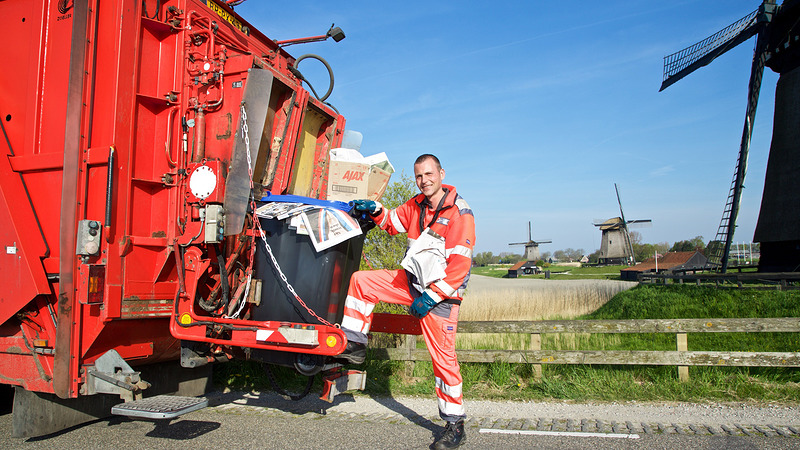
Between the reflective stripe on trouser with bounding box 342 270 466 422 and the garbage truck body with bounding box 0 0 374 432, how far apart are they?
22cm

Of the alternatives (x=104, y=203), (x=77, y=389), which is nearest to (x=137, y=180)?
(x=104, y=203)

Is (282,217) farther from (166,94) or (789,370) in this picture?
(789,370)

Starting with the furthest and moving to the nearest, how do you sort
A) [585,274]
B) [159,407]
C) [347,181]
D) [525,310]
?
1. [585,274]
2. [525,310]
3. [347,181]
4. [159,407]

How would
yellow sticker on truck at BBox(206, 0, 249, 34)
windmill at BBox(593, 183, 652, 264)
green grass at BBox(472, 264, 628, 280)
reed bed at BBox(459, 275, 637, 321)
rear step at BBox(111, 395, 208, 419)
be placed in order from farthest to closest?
windmill at BBox(593, 183, 652, 264), green grass at BBox(472, 264, 628, 280), reed bed at BBox(459, 275, 637, 321), yellow sticker on truck at BBox(206, 0, 249, 34), rear step at BBox(111, 395, 208, 419)

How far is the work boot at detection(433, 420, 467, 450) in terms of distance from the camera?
3.40 meters

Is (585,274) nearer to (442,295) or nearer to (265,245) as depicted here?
(442,295)

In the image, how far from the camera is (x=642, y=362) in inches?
201

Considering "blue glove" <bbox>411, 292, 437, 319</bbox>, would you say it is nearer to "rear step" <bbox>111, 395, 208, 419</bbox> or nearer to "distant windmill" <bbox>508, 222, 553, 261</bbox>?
"rear step" <bbox>111, 395, 208, 419</bbox>

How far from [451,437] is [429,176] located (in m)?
1.82

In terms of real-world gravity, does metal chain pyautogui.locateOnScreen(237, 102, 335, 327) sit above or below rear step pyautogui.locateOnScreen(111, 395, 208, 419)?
above

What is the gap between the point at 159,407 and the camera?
10.9 feet

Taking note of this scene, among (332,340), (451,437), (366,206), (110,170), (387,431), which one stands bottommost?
(387,431)

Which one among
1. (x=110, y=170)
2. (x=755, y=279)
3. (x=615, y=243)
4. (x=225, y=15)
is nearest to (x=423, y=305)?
(x=110, y=170)

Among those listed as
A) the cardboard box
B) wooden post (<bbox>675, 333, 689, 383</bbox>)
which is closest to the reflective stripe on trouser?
the cardboard box
